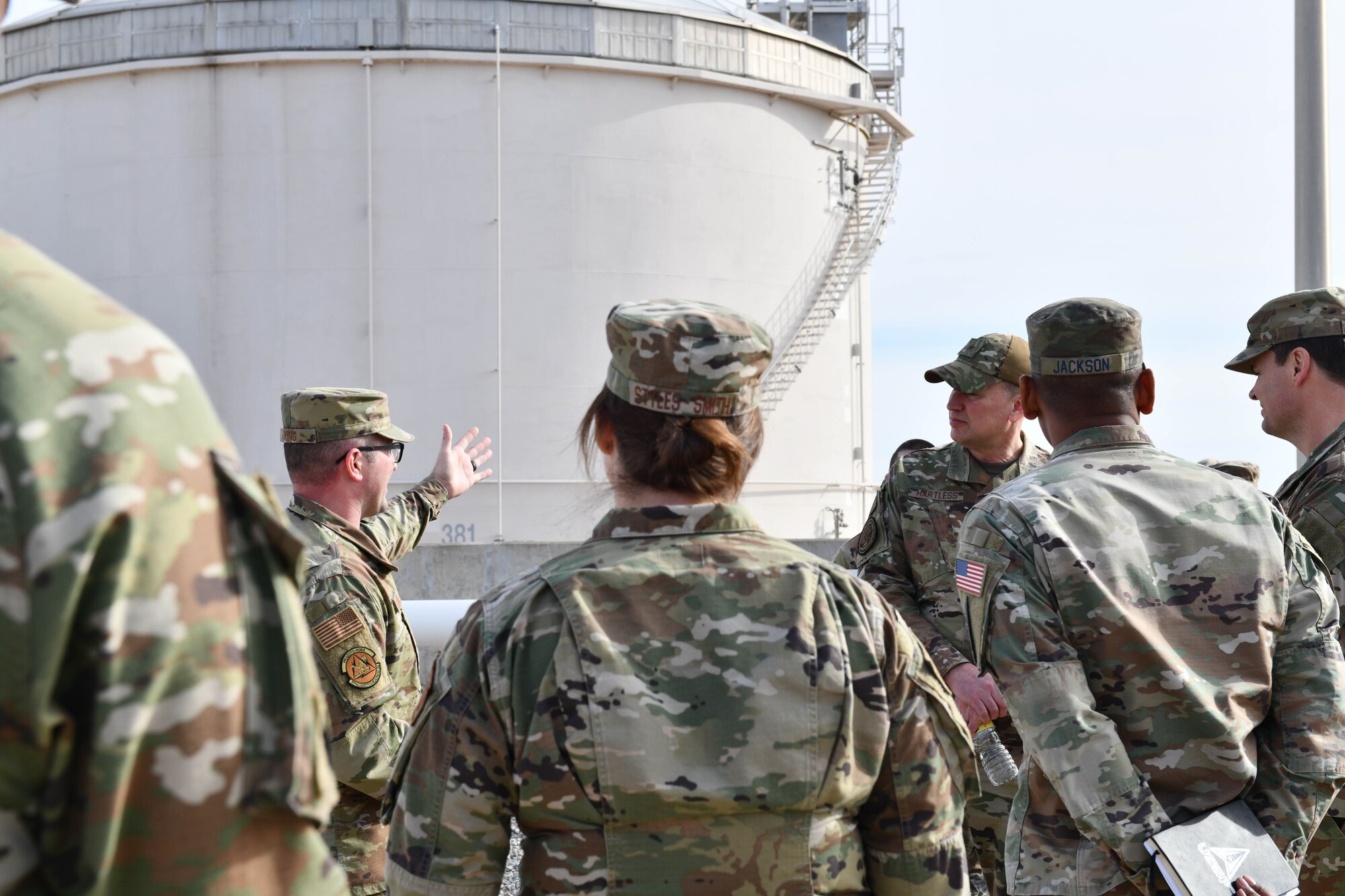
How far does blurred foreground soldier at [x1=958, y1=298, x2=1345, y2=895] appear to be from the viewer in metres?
2.98

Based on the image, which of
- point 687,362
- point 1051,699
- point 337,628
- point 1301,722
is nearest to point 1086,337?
point 1051,699

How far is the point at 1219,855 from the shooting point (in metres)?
2.91

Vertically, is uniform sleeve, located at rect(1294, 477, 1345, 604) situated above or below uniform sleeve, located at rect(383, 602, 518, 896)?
above

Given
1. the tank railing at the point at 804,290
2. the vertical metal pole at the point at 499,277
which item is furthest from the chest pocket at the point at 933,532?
the tank railing at the point at 804,290

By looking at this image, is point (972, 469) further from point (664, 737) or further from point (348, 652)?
point (664, 737)

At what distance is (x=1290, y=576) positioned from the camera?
3.20m

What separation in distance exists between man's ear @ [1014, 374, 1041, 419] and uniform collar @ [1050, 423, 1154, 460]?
0.42 ft

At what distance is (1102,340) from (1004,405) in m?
1.88

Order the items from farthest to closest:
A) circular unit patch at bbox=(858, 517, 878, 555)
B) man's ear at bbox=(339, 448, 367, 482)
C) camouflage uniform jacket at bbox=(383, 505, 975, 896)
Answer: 1. circular unit patch at bbox=(858, 517, 878, 555)
2. man's ear at bbox=(339, 448, 367, 482)
3. camouflage uniform jacket at bbox=(383, 505, 975, 896)

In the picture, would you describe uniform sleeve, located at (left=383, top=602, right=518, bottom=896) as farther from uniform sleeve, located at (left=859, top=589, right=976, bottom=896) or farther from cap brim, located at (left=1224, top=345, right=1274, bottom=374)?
cap brim, located at (left=1224, top=345, right=1274, bottom=374)

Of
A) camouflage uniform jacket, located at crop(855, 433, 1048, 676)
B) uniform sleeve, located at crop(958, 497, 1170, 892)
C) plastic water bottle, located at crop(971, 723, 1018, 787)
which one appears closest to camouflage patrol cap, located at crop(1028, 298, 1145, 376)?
uniform sleeve, located at crop(958, 497, 1170, 892)

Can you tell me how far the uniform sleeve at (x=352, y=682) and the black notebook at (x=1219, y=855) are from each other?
6.52 ft

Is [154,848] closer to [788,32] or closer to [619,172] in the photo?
[619,172]

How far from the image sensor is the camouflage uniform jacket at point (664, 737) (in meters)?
2.25
